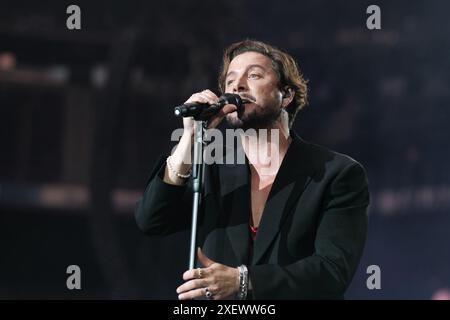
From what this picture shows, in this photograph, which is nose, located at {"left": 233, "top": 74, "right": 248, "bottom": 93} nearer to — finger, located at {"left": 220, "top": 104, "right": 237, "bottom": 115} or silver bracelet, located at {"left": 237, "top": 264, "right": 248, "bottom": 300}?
finger, located at {"left": 220, "top": 104, "right": 237, "bottom": 115}

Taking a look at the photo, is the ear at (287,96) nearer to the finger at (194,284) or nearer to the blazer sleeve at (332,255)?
the blazer sleeve at (332,255)

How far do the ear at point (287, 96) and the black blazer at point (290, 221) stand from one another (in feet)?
0.65

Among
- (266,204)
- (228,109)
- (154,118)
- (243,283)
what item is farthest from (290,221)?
(154,118)

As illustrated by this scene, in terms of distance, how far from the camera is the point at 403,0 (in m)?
4.37

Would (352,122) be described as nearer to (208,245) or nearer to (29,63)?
(29,63)

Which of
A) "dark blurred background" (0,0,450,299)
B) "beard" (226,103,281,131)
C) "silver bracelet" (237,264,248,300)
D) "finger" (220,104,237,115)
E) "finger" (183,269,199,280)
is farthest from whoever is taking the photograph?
"dark blurred background" (0,0,450,299)

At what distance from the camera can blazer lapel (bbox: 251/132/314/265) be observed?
214 cm

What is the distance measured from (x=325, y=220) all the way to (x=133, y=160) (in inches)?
96.1

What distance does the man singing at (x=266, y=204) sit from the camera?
205 cm

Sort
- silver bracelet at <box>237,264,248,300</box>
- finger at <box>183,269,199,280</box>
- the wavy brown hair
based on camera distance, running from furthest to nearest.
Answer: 1. the wavy brown hair
2. silver bracelet at <box>237,264,248,300</box>
3. finger at <box>183,269,199,280</box>

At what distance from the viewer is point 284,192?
2.20 meters

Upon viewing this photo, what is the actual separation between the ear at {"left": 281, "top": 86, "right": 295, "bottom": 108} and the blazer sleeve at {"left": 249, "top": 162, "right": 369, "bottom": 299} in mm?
356

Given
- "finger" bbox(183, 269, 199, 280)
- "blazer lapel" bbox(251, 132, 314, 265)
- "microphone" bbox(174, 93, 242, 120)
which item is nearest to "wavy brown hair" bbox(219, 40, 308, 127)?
"blazer lapel" bbox(251, 132, 314, 265)

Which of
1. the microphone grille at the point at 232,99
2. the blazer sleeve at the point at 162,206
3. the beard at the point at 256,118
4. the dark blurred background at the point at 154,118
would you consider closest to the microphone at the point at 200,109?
the microphone grille at the point at 232,99
